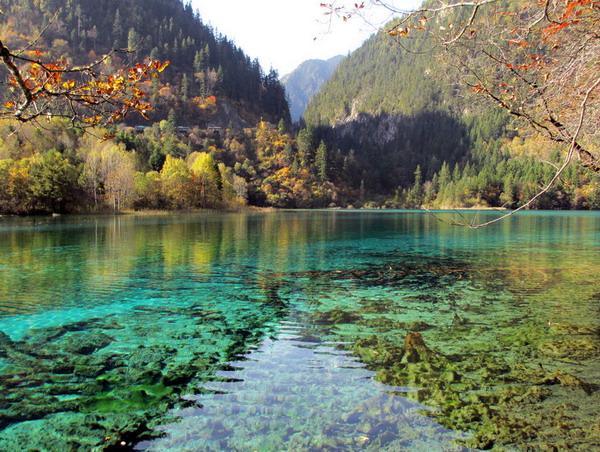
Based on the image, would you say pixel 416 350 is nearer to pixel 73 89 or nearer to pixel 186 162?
pixel 73 89

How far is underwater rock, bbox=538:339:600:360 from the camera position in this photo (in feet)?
25.7

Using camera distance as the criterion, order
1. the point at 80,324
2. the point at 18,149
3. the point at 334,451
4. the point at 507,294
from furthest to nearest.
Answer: the point at 18,149, the point at 507,294, the point at 80,324, the point at 334,451

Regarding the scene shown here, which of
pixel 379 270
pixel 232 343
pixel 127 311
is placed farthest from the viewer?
pixel 379 270

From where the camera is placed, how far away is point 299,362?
25.7 feet

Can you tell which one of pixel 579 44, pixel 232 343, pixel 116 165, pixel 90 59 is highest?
pixel 90 59

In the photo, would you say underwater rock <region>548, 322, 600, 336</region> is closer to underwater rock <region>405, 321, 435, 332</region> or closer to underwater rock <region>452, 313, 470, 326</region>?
underwater rock <region>452, 313, 470, 326</region>

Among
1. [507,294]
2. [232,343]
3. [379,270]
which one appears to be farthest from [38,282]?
[507,294]

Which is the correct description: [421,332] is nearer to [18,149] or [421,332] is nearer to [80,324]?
[80,324]

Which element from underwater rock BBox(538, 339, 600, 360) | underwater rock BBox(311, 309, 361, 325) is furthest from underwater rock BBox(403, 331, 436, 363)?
underwater rock BBox(538, 339, 600, 360)

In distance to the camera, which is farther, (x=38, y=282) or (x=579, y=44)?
(x=38, y=282)

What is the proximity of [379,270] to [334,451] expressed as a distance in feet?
47.2

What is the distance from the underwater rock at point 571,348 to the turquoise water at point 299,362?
6 centimetres

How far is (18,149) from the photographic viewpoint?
76.6m

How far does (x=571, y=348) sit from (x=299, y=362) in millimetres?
5670
